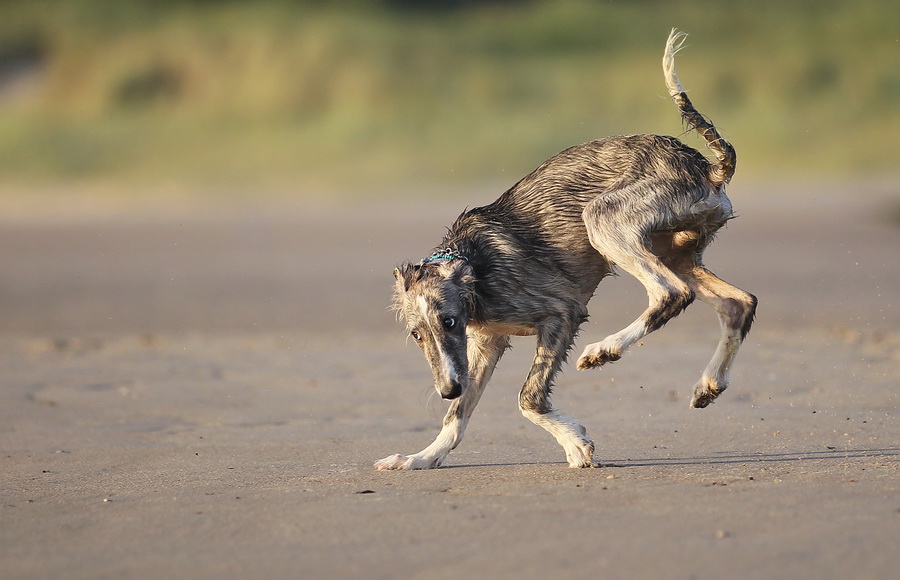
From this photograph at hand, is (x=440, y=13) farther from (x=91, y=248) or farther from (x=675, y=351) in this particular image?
(x=675, y=351)

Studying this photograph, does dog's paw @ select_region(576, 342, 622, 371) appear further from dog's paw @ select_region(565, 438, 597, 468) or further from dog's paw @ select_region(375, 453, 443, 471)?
dog's paw @ select_region(375, 453, 443, 471)

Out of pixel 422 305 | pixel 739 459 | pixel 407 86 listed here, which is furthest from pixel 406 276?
pixel 407 86

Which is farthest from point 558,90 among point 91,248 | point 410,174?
point 91,248

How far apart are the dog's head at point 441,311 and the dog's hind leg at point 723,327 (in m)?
1.50

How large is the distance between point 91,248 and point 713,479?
2225 cm

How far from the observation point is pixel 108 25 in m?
78.1

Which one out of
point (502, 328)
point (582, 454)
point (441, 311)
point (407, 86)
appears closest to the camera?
point (441, 311)

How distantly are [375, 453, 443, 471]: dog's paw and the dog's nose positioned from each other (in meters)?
0.69

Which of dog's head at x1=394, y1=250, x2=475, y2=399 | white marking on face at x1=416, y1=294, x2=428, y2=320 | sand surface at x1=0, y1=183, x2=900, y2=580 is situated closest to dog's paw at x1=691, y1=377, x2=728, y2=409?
sand surface at x1=0, y1=183, x2=900, y2=580

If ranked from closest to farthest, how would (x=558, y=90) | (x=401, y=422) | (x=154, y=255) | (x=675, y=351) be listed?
(x=401, y=422) < (x=675, y=351) < (x=154, y=255) < (x=558, y=90)

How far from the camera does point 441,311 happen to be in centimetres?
728

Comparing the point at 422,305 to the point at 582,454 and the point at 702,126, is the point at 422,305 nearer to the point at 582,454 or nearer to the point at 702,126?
the point at 582,454

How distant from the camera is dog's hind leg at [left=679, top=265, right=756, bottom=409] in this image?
7.87 meters

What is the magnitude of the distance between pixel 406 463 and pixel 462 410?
50 cm
